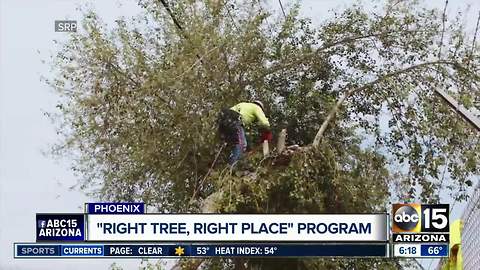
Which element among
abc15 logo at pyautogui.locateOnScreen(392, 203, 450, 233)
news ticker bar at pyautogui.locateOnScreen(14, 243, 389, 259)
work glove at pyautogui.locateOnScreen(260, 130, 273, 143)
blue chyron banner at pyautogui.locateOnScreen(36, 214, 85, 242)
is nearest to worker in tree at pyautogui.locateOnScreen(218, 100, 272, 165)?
work glove at pyautogui.locateOnScreen(260, 130, 273, 143)

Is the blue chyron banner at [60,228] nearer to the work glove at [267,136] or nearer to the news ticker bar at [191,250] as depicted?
the news ticker bar at [191,250]

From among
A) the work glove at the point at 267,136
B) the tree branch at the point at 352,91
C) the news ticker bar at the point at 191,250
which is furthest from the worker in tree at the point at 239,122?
the news ticker bar at the point at 191,250

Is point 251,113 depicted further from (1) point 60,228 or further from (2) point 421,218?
(1) point 60,228

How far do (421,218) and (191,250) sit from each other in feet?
6.90

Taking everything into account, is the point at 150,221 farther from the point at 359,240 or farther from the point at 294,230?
the point at 359,240

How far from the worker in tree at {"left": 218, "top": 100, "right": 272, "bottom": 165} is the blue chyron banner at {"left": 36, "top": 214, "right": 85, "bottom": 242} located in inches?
77.0

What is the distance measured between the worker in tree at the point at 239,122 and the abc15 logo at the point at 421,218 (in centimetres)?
179

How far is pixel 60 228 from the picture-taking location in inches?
291

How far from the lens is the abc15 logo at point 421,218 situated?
742cm

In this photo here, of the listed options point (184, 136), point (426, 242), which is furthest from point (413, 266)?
point (184, 136)

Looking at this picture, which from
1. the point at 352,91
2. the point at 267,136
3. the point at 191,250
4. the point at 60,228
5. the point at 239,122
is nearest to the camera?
the point at 191,250

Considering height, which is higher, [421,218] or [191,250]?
[421,218]

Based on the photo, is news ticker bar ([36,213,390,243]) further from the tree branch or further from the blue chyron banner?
the tree branch

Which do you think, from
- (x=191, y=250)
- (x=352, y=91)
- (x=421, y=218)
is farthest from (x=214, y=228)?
(x=352, y=91)
